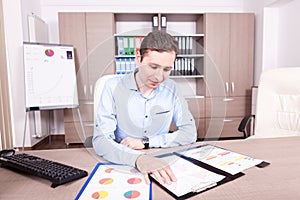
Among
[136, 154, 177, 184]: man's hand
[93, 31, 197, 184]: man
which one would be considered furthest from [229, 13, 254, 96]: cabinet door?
[136, 154, 177, 184]: man's hand

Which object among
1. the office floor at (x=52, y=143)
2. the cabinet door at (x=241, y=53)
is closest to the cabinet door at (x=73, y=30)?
the office floor at (x=52, y=143)

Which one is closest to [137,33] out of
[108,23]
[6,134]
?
[108,23]

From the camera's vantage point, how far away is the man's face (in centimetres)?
47

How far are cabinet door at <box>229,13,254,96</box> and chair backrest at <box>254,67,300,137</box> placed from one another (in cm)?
145

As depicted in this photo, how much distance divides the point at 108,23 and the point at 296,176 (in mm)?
2510

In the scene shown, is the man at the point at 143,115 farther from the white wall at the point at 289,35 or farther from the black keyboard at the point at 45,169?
the white wall at the point at 289,35

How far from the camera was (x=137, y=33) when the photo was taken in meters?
0.51

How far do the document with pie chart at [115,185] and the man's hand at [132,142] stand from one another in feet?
0.22

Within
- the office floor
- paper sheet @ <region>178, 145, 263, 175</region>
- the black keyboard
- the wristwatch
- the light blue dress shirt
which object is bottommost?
the office floor

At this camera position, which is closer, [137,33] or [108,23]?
[137,33]

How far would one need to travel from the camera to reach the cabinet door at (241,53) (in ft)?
9.66

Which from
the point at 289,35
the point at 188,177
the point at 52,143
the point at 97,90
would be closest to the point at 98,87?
the point at 97,90

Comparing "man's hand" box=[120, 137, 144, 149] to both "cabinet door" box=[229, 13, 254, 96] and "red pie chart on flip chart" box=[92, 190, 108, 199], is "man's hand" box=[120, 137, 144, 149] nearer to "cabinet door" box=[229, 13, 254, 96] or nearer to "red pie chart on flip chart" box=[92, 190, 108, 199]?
"red pie chart on flip chart" box=[92, 190, 108, 199]

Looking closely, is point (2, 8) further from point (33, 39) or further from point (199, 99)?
point (199, 99)
